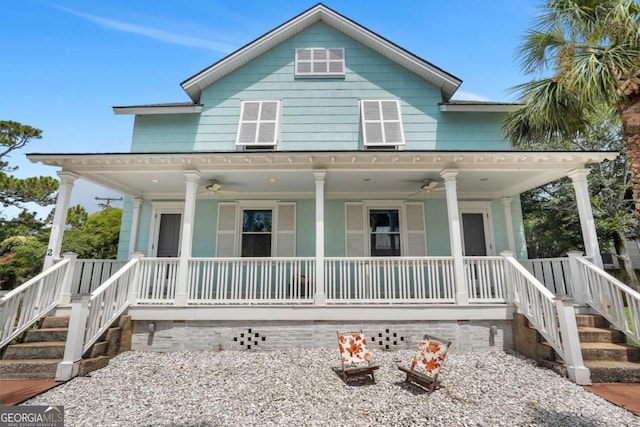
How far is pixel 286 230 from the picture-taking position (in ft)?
26.9

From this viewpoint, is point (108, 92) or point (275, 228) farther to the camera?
point (108, 92)

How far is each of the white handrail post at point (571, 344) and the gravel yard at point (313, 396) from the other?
0.72ft

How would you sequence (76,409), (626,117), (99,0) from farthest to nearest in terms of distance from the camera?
1. (99,0)
2. (626,117)
3. (76,409)

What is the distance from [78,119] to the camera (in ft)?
32.9

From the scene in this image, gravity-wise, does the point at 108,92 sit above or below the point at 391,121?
above

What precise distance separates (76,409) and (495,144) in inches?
418

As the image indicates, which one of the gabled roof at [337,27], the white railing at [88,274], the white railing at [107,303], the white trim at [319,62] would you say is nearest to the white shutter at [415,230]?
the gabled roof at [337,27]

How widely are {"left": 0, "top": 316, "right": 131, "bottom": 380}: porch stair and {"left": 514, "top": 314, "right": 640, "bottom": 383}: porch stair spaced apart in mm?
7594

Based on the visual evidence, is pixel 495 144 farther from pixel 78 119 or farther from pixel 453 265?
pixel 78 119

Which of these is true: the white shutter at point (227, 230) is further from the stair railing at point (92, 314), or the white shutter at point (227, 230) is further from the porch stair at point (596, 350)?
the porch stair at point (596, 350)

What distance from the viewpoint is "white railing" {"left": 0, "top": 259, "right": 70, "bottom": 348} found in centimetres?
465

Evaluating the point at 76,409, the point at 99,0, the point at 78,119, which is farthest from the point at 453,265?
the point at 78,119

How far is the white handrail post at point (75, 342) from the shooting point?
14.3 feet

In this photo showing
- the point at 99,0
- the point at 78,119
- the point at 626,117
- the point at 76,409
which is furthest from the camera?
the point at 78,119
